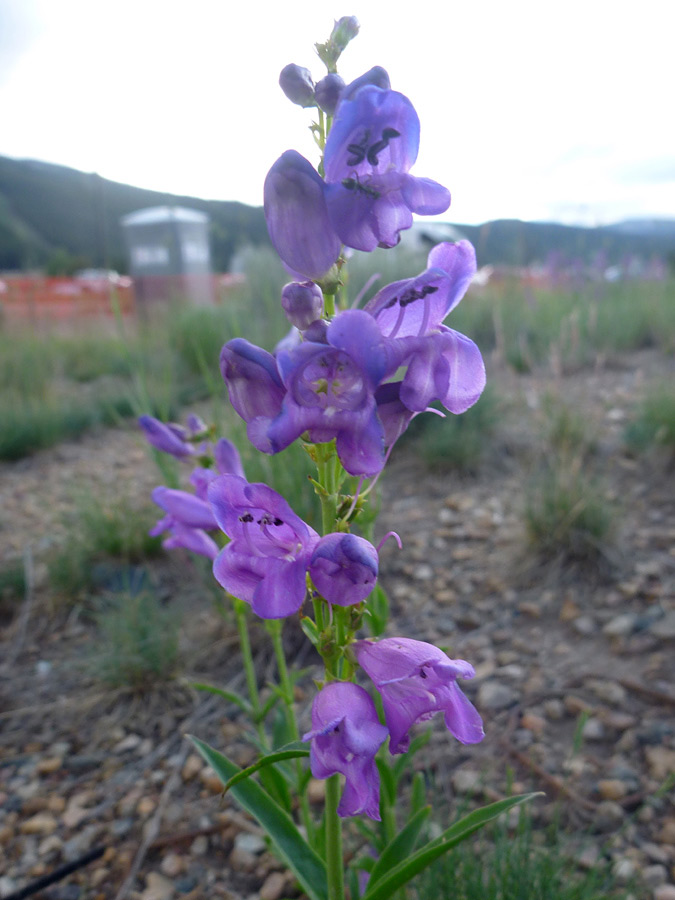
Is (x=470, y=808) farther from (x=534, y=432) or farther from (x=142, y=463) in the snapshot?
(x=142, y=463)

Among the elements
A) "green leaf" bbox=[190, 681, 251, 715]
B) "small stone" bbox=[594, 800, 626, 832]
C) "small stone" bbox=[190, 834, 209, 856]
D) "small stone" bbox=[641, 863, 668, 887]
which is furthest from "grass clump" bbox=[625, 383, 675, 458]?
"small stone" bbox=[190, 834, 209, 856]

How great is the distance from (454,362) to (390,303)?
14 cm

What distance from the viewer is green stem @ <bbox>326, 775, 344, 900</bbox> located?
1.10 meters

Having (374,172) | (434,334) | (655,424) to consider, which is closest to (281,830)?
(434,334)

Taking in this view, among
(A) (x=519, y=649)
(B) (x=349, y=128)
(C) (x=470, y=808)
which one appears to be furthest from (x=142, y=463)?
(B) (x=349, y=128)

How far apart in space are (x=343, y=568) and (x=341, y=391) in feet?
0.83

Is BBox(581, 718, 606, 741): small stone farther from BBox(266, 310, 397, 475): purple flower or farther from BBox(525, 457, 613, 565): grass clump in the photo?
BBox(266, 310, 397, 475): purple flower

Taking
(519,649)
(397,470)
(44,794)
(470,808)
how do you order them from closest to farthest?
1. (470,808)
2. (44,794)
3. (519,649)
4. (397,470)

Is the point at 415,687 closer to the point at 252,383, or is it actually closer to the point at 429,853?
the point at 429,853

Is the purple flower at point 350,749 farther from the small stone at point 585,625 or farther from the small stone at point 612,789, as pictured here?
the small stone at point 585,625

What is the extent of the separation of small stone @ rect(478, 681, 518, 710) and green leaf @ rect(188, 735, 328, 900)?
4.26 feet

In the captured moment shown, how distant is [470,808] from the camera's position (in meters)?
A: 2.01

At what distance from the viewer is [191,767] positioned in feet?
7.57

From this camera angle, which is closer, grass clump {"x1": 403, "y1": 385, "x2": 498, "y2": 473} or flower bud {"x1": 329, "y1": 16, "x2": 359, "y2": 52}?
flower bud {"x1": 329, "y1": 16, "x2": 359, "y2": 52}
